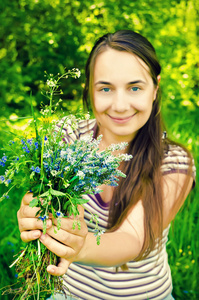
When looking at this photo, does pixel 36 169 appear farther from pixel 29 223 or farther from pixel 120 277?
pixel 120 277

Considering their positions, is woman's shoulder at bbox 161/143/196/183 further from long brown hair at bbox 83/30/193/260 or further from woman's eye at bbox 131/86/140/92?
woman's eye at bbox 131/86/140/92

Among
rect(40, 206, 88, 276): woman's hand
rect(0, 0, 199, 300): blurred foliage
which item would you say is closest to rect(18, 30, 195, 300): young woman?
rect(40, 206, 88, 276): woman's hand

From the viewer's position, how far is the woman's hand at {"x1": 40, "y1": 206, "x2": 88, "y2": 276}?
1.29 metres

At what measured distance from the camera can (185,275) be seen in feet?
8.61

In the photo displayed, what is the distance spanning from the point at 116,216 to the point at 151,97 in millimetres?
606

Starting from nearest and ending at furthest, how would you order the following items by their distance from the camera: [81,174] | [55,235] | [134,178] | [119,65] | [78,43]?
[81,174] → [55,235] → [119,65] → [134,178] → [78,43]

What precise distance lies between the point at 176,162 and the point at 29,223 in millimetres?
955

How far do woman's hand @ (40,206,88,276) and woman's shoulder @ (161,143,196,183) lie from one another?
2.51 ft

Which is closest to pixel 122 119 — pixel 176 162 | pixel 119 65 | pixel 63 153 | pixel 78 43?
pixel 119 65

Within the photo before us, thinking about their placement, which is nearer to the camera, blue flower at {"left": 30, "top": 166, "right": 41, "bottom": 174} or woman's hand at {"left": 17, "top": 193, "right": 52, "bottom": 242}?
blue flower at {"left": 30, "top": 166, "right": 41, "bottom": 174}

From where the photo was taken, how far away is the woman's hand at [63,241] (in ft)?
4.25

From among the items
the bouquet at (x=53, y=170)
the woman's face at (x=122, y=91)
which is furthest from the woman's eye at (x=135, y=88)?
the bouquet at (x=53, y=170)

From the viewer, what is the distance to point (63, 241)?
4.33ft

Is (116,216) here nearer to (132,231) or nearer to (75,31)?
(132,231)
